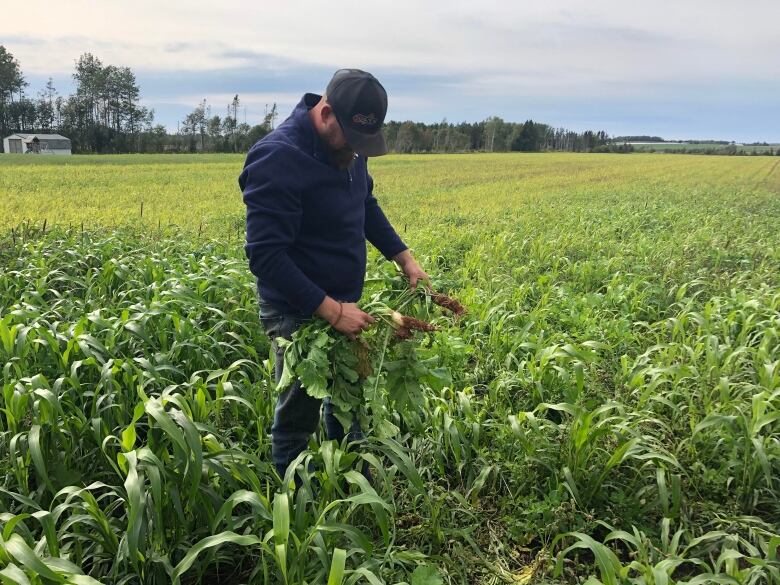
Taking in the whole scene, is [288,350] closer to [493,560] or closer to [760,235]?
[493,560]

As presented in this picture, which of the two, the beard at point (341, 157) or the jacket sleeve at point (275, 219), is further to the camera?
the beard at point (341, 157)

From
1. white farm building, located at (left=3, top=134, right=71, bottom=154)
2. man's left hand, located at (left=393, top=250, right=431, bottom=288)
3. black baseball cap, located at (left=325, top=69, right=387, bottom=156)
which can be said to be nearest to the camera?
black baseball cap, located at (left=325, top=69, right=387, bottom=156)

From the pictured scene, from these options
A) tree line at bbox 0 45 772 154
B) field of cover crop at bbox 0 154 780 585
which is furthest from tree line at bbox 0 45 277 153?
field of cover crop at bbox 0 154 780 585

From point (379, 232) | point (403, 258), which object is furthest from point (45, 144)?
point (403, 258)

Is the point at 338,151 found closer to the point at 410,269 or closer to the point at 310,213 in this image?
the point at 310,213

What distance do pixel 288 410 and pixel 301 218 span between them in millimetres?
818

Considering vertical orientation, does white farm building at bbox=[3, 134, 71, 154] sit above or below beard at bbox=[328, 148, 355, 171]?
above

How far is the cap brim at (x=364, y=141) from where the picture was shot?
2.05 meters

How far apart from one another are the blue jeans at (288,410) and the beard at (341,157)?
64 cm

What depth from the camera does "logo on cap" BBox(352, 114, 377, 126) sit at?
204 cm

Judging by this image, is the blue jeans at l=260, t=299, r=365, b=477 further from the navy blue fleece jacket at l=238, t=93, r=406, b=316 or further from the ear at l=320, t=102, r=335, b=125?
the ear at l=320, t=102, r=335, b=125

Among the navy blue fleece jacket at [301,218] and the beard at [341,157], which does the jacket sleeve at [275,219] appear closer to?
the navy blue fleece jacket at [301,218]

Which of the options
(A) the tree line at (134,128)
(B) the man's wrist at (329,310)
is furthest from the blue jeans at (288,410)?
(A) the tree line at (134,128)

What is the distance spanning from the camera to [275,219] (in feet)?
6.72
